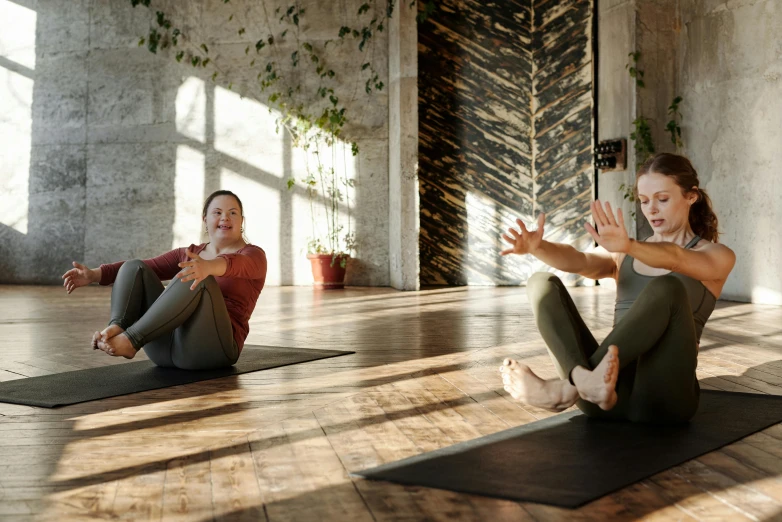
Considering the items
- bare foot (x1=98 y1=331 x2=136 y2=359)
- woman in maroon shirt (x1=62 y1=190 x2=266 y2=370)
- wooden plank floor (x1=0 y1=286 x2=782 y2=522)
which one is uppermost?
woman in maroon shirt (x1=62 y1=190 x2=266 y2=370)

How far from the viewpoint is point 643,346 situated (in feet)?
7.82

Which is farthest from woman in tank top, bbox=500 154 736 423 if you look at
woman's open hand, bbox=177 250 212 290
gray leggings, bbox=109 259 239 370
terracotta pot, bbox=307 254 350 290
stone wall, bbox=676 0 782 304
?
terracotta pot, bbox=307 254 350 290

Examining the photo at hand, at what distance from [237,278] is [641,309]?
2076 mm

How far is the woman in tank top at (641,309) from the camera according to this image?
7.78 ft

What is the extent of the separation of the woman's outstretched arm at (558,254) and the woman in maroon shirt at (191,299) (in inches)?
55.6

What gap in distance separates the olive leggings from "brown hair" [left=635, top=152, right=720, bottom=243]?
0.36 m

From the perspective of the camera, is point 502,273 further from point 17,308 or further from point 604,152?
point 17,308

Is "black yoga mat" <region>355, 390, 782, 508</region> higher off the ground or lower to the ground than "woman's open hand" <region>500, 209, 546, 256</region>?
lower

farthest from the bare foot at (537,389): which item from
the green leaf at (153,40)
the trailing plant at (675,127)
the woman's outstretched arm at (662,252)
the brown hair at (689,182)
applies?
the green leaf at (153,40)

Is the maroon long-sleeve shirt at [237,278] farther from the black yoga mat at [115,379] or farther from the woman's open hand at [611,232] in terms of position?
the woman's open hand at [611,232]

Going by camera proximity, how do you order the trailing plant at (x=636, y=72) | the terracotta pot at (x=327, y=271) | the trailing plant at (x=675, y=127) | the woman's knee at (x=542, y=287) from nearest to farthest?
the woman's knee at (x=542, y=287) → the trailing plant at (x=675, y=127) → the trailing plant at (x=636, y=72) → the terracotta pot at (x=327, y=271)

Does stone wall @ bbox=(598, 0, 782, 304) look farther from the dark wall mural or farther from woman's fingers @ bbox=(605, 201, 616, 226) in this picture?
woman's fingers @ bbox=(605, 201, 616, 226)

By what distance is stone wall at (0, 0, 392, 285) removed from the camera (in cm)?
1015

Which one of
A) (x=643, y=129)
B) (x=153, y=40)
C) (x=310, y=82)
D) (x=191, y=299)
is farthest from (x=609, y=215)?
(x=153, y=40)
